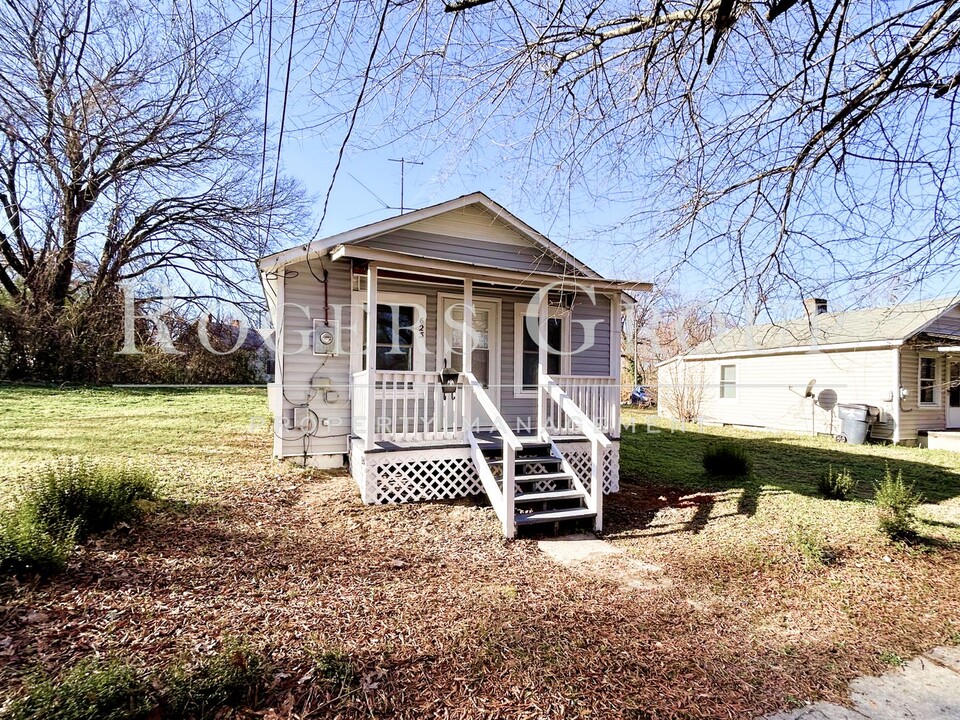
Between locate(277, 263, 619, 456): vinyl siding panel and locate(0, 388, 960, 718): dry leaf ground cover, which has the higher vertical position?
locate(277, 263, 619, 456): vinyl siding panel

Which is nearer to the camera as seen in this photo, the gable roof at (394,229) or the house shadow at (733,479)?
the house shadow at (733,479)

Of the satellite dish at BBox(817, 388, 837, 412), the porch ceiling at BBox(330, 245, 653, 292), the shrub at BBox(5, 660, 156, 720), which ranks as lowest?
the shrub at BBox(5, 660, 156, 720)

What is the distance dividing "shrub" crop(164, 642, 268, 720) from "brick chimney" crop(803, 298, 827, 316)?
4393 millimetres

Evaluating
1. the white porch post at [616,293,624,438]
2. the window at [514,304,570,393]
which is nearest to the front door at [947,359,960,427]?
the white porch post at [616,293,624,438]

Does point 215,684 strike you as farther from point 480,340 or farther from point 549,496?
point 480,340

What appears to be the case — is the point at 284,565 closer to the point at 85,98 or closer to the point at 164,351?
the point at 85,98

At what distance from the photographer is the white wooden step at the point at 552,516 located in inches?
218

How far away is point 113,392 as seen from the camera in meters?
14.4

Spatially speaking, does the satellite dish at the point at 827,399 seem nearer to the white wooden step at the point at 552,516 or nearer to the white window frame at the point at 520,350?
the white window frame at the point at 520,350

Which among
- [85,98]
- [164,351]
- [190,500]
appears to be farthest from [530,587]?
[164,351]

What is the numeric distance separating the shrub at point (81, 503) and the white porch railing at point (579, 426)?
4921 mm

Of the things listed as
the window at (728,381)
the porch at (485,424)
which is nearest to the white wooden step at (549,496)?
the porch at (485,424)

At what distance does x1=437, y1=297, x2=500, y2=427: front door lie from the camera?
26.7ft

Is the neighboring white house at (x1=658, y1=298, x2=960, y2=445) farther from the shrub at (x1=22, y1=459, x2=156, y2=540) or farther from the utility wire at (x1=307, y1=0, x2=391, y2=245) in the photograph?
the shrub at (x1=22, y1=459, x2=156, y2=540)
